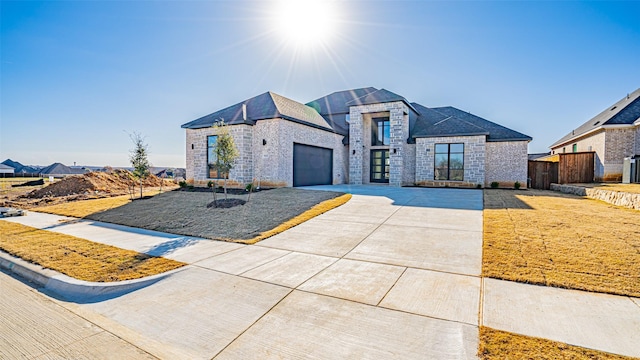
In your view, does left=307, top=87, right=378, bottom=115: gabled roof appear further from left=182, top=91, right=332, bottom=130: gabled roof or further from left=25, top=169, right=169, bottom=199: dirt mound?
left=25, top=169, right=169, bottom=199: dirt mound

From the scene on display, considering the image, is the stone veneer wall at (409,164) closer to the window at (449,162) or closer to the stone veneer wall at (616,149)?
the window at (449,162)

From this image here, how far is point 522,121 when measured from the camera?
22.6 meters

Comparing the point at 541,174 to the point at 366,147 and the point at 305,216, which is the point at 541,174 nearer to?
the point at 366,147

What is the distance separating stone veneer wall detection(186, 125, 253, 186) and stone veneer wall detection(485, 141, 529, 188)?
48.6 ft

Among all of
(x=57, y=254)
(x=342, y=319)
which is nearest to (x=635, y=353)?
(x=342, y=319)

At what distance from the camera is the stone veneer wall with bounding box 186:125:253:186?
15.6 metres

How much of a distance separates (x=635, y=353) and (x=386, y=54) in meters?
14.5

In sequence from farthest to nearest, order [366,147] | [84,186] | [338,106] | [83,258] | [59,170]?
[59,170], [338,106], [366,147], [84,186], [83,258]

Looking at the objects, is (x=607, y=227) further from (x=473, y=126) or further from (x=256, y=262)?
(x=473, y=126)

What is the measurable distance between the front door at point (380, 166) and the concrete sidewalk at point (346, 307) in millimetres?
13606

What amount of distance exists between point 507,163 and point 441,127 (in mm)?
4471

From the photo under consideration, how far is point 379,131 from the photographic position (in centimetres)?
1981

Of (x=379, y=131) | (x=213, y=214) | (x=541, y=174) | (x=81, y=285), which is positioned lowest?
(x=81, y=285)

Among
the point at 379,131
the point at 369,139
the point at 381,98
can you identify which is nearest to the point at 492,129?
the point at 379,131
